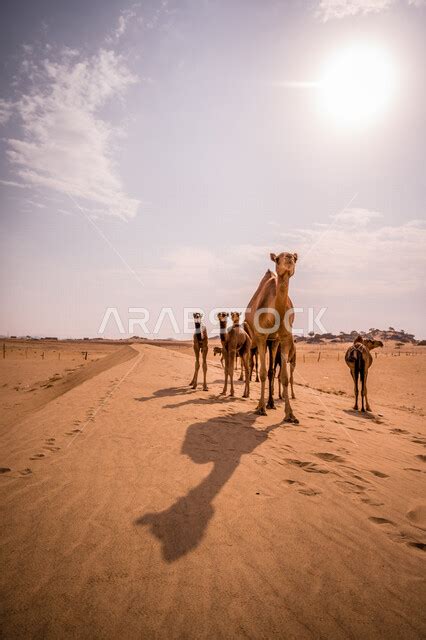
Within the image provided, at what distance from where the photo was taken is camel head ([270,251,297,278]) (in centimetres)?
805

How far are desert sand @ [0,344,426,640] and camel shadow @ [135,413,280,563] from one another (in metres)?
0.02

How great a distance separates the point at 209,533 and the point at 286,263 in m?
6.19

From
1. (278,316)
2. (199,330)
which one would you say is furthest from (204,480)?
(199,330)

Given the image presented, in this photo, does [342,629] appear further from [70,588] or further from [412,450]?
[412,450]

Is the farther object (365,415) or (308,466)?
(365,415)

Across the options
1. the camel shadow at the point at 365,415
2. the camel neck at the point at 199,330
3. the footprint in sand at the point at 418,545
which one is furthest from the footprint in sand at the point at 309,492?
the camel neck at the point at 199,330

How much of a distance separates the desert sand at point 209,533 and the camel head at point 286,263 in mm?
3857

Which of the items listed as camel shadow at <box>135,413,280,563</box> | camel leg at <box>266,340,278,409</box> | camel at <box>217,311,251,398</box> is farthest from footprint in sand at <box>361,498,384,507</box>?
camel at <box>217,311,251,398</box>

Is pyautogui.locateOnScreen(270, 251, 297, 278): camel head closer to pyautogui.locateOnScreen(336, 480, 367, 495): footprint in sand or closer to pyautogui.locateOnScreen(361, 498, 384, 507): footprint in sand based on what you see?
pyautogui.locateOnScreen(336, 480, 367, 495): footprint in sand

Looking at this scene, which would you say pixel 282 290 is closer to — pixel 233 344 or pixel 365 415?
pixel 233 344

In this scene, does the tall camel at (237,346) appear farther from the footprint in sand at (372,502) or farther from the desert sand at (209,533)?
the footprint in sand at (372,502)

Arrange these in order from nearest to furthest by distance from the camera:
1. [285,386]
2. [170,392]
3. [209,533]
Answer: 1. [209,533]
2. [285,386]
3. [170,392]

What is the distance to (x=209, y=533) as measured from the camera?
3.49 meters

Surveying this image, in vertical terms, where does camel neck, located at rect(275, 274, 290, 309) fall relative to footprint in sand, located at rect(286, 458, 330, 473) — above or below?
above
